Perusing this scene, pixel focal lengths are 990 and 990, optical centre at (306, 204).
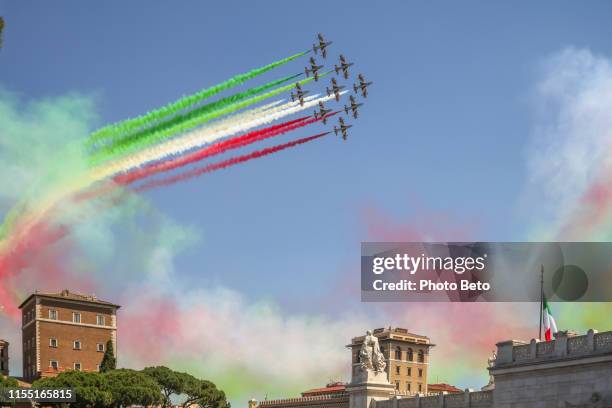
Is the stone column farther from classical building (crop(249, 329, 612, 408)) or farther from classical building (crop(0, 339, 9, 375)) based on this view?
classical building (crop(0, 339, 9, 375))

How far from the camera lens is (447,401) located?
64.1 metres

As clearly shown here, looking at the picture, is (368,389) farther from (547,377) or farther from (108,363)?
(108,363)

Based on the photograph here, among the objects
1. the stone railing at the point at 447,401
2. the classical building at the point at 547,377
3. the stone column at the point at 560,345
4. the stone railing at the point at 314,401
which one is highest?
the stone column at the point at 560,345

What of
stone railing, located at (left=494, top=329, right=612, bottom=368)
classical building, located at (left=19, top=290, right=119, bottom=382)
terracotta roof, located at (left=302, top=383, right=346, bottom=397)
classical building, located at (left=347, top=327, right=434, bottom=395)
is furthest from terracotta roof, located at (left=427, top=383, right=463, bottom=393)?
stone railing, located at (left=494, top=329, right=612, bottom=368)

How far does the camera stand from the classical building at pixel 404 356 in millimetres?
160375

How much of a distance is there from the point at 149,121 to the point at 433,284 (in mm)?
30436

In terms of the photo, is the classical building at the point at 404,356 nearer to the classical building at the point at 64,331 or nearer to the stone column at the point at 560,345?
the classical building at the point at 64,331

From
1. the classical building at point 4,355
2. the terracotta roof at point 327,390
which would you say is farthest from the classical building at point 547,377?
the classical building at point 4,355

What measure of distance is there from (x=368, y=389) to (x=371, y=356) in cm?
238

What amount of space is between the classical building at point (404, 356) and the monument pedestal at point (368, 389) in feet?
281

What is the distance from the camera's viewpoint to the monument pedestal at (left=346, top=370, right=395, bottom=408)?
2835 inches

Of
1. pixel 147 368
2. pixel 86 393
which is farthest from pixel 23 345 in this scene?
pixel 86 393

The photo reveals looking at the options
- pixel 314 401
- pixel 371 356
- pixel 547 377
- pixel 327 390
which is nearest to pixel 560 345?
pixel 547 377

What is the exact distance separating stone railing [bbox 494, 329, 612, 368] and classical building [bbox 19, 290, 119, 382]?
9762 cm
